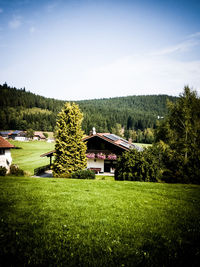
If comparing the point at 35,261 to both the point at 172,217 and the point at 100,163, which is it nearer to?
the point at 172,217

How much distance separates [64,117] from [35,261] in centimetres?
1913

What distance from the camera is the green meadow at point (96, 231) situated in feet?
12.2

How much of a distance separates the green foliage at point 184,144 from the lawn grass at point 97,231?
8.73 metres

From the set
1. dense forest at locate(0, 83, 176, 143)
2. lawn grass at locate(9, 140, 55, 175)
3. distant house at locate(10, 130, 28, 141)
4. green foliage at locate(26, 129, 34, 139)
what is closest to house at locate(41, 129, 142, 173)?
lawn grass at locate(9, 140, 55, 175)

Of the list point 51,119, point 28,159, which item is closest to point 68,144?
point 28,159

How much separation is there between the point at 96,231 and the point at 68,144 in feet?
55.8

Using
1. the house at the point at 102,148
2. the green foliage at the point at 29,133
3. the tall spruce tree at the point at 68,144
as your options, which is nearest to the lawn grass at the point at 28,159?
the tall spruce tree at the point at 68,144

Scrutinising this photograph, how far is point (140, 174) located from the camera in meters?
14.8

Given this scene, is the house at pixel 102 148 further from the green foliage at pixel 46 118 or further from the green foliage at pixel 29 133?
the green foliage at pixel 46 118

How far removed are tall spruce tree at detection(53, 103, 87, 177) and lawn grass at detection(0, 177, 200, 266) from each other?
42.6 ft


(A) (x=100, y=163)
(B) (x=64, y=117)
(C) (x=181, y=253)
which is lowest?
(A) (x=100, y=163)

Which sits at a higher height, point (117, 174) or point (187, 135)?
point (187, 135)

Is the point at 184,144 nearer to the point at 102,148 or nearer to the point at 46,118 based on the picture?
the point at 102,148

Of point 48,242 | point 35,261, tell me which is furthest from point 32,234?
point 35,261
